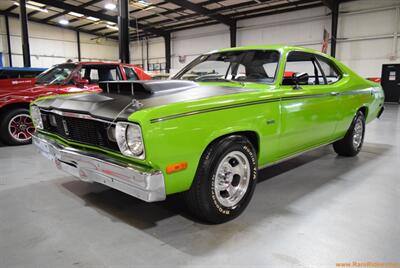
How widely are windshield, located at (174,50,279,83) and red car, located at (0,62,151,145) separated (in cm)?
278

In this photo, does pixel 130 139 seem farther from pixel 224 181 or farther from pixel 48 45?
pixel 48 45

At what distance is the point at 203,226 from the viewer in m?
2.20

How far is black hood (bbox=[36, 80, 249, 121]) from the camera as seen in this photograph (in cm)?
194

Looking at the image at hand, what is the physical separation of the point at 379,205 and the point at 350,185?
49cm

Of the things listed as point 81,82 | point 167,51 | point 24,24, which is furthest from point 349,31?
point 24,24

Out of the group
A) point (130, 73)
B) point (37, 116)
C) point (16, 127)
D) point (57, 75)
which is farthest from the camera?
point (130, 73)

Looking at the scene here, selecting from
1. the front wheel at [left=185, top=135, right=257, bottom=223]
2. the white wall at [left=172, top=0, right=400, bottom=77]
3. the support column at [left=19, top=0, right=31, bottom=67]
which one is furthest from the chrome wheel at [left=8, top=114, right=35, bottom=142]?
the white wall at [left=172, top=0, right=400, bottom=77]

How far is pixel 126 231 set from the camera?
2.13m

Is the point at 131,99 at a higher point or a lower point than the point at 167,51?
lower

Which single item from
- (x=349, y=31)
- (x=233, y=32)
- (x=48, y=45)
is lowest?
(x=349, y=31)

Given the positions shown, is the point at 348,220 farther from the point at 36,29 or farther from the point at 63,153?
the point at 36,29

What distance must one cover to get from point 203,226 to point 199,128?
30.9 inches

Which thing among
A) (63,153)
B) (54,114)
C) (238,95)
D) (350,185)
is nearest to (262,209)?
(238,95)

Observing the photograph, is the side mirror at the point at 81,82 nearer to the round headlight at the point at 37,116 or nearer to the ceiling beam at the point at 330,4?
the round headlight at the point at 37,116
